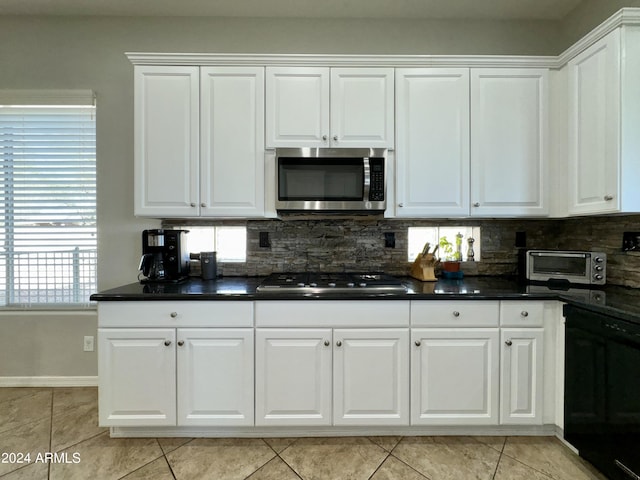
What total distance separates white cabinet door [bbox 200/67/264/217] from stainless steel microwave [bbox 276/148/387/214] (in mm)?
186

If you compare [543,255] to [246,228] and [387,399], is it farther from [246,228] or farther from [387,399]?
[246,228]

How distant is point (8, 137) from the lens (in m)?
2.40

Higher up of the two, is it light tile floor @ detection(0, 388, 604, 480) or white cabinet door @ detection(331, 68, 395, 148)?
white cabinet door @ detection(331, 68, 395, 148)

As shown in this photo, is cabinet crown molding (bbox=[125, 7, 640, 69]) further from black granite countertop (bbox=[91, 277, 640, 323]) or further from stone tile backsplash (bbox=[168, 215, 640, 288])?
black granite countertop (bbox=[91, 277, 640, 323])

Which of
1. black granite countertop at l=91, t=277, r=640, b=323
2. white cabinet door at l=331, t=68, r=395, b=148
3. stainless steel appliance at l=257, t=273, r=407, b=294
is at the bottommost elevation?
black granite countertop at l=91, t=277, r=640, b=323

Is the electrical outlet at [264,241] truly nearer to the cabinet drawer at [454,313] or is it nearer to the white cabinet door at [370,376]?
the white cabinet door at [370,376]

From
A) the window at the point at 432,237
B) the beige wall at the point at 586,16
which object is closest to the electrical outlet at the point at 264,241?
the window at the point at 432,237

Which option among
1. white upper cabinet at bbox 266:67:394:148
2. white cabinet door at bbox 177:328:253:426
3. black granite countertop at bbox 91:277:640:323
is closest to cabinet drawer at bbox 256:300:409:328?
black granite countertop at bbox 91:277:640:323

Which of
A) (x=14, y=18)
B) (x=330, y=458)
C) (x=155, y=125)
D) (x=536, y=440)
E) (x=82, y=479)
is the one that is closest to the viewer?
(x=82, y=479)

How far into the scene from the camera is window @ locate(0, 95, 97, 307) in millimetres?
2404

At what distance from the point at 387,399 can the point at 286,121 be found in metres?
1.86

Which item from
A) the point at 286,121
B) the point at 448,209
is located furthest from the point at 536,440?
the point at 286,121

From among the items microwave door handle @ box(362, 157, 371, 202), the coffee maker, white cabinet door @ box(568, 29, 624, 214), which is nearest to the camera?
white cabinet door @ box(568, 29, 624, 214)

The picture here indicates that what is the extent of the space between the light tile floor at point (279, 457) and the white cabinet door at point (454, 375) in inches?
6.9
